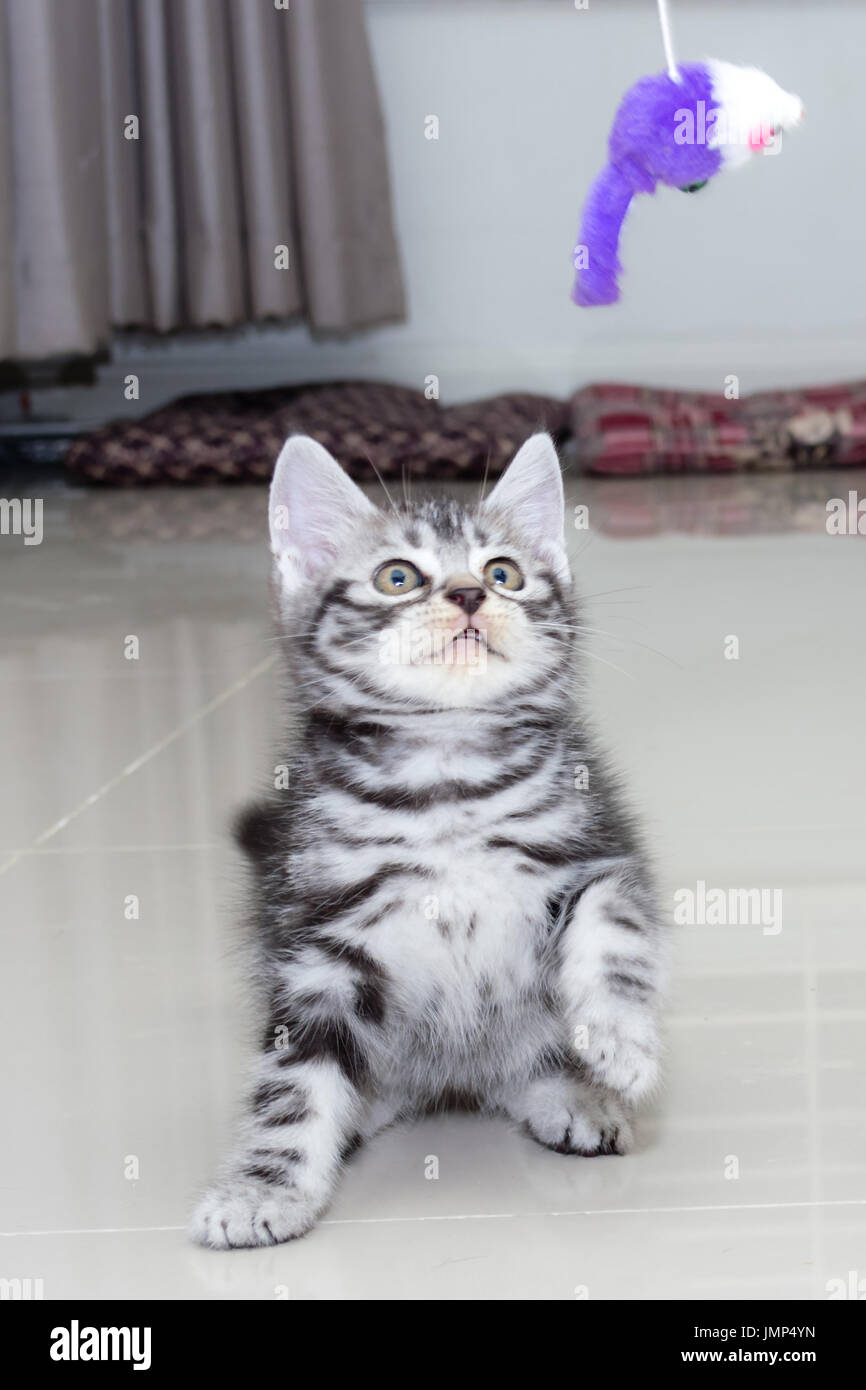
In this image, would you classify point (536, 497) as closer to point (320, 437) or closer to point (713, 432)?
point (320, 437)

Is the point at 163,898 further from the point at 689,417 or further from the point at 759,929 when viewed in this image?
the point at 689,417

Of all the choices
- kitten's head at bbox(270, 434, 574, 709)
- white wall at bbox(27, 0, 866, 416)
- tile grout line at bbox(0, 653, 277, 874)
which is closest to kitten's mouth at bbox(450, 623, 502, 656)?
kitten's head at bbox(270, 434, 574, 709)

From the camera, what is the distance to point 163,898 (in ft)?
6.15

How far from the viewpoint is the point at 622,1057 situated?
1.21 metres

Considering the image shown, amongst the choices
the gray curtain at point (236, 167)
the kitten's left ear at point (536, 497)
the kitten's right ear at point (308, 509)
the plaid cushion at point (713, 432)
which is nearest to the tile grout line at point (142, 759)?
the kitten's right ear at point (308, 509)

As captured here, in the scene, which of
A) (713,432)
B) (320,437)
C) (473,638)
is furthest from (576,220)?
(473,638)

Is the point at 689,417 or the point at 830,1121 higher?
the point at 689,417

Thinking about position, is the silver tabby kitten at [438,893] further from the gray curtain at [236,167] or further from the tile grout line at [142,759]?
the gray curtain at [236,167]

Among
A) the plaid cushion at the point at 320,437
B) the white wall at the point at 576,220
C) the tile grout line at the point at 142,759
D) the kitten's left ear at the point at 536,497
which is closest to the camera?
the kitten's left ear at the point at 536,497

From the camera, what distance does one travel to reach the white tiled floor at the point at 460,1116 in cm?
114

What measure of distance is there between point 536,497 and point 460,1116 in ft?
1.72

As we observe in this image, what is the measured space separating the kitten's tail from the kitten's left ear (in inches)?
11.4
